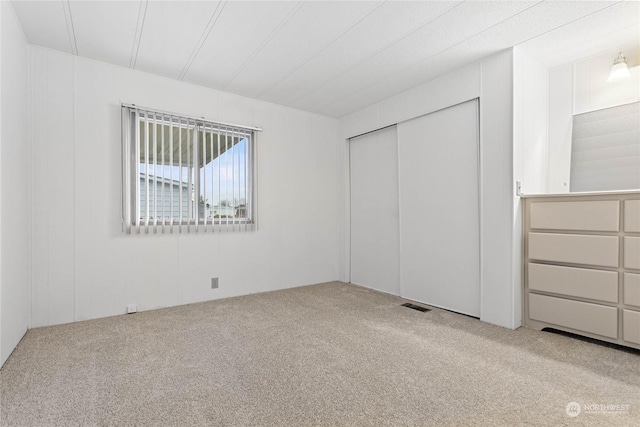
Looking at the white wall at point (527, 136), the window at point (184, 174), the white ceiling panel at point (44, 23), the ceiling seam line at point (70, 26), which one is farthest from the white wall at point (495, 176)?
the white ceiling panel at point (44, 23)

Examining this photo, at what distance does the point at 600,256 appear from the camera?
223cm

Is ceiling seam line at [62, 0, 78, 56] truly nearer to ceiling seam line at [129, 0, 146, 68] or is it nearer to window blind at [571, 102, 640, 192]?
ceiling seam line at [129, 0, 146, 68]

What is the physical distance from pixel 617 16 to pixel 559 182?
1.29 meters

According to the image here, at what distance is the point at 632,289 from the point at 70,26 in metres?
4.32

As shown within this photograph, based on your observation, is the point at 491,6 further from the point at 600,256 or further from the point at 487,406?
the point at 487,406

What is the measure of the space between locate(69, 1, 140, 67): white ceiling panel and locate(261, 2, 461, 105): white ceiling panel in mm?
1361

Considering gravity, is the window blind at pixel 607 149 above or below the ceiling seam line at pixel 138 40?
below

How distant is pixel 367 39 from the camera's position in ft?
7.97

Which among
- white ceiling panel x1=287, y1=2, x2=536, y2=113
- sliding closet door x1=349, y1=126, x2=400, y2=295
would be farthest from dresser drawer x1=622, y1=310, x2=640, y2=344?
white ceiling panel x1=287, y1=2, x2=536, y2=113

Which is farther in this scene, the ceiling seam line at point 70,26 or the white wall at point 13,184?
the ceiling seam line at point 70,26

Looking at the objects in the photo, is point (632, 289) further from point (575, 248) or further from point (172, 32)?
point (172, 32)

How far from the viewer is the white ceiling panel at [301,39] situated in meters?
2.08

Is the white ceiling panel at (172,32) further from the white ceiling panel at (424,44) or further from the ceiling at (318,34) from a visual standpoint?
the white ceiling panel at (424,44)

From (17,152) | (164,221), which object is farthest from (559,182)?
(17,152)
